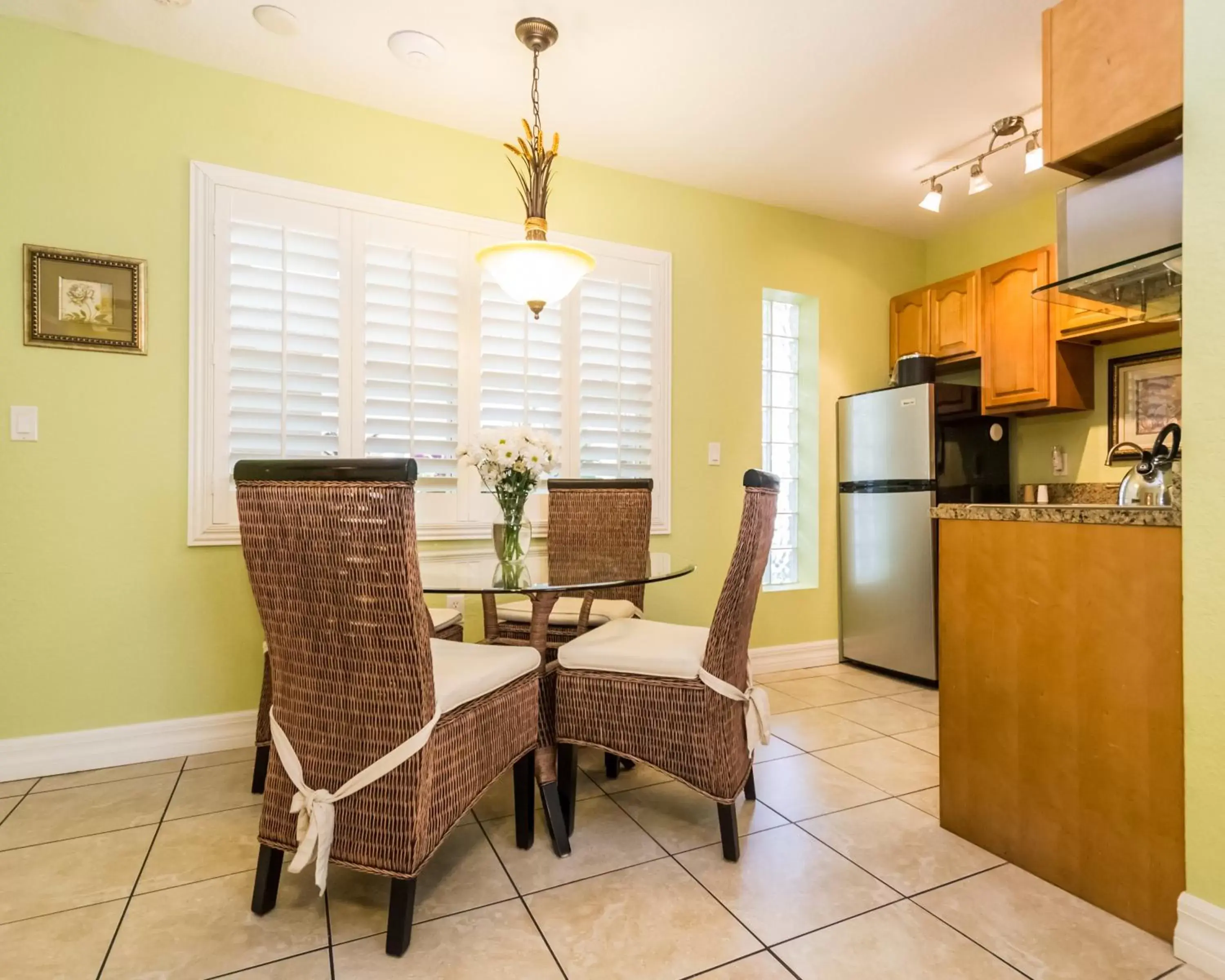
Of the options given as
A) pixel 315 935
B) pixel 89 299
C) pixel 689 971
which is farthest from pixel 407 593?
pixel 89 299

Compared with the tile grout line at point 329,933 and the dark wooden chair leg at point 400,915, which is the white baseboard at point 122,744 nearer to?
the tile grout line at point 329,933

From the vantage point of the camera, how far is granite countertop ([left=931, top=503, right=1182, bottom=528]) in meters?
1.37

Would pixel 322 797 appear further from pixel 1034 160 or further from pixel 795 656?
pixel 1034 160

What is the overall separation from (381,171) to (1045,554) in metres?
2.80

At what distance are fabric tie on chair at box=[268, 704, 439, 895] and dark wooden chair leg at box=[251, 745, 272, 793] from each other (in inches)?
34.3

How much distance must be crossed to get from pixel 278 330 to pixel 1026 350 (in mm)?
3514

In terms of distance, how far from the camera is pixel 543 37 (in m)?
2.21

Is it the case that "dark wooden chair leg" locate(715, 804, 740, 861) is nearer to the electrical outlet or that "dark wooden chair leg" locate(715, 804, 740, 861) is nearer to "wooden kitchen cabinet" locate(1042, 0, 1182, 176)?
"wooden kitchen cabinet" locate(1042, 0, 1182, 176)

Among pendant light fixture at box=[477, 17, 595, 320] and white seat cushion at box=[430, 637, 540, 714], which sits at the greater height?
pendant light fixture at box=[477, 17, 595, 320]

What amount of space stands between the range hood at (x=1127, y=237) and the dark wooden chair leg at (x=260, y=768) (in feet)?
8.89

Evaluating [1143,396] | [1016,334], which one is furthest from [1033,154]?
[1143,396]

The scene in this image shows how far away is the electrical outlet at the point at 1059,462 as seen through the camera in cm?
340

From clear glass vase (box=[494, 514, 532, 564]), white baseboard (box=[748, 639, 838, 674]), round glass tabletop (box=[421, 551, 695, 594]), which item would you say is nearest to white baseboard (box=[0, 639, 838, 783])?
round glass tabletop (box=[421, 551, 695, 594])

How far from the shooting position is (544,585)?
1704 mm
